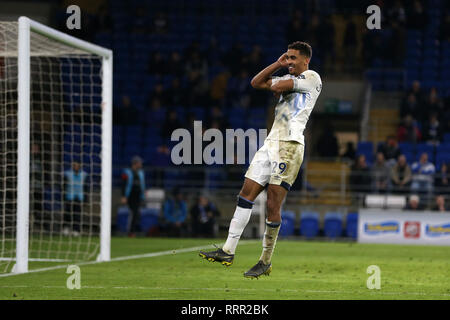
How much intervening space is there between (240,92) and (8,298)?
1811 cm

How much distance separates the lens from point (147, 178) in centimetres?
2450

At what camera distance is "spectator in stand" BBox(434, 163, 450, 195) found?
21016 mm

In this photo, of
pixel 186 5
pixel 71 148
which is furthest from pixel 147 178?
pixel 186 5

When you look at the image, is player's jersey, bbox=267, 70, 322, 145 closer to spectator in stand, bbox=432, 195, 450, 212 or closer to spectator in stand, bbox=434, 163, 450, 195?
spectator in stand, bbox=432, 195, 450, 212

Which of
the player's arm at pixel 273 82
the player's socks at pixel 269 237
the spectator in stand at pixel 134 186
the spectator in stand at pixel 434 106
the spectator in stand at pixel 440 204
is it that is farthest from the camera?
the spectator in stand at pixel 434 106

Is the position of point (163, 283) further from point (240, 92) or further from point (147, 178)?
point (240, 92)

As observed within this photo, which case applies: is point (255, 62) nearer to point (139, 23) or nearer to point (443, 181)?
point (139, 23)

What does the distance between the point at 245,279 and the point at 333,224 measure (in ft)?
37.1

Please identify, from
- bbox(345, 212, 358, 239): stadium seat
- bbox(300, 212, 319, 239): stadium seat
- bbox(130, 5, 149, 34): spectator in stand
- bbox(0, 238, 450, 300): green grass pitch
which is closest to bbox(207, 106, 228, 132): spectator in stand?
bbox(300, 212, 319, 239): stadium seat

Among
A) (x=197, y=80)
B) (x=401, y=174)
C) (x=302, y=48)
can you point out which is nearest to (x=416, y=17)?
(x=197, y=80)

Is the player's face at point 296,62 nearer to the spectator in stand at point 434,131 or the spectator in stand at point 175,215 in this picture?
the spectator in stand at point 175,215

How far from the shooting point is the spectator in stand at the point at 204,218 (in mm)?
21516

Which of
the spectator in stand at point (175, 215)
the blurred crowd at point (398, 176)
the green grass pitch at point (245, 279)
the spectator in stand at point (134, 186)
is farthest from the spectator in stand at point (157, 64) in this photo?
the green grass pitch at point (245, 279)

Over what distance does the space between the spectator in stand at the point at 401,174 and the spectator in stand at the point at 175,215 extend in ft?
17.9
